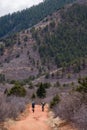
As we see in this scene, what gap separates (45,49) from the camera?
550 feet

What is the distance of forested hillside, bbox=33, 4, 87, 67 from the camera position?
160750 mm

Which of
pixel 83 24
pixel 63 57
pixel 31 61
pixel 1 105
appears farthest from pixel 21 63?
pixel 1 105

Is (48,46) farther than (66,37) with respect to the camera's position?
No

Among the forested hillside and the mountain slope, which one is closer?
the mountain slope

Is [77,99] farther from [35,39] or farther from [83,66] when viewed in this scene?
[35,39]

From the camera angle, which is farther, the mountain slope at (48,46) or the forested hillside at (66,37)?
the forested hillside at (66,37)

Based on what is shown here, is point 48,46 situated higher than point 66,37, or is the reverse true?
point 66,37

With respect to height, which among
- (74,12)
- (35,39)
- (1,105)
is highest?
(74,12)

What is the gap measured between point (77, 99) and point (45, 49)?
13971 cm

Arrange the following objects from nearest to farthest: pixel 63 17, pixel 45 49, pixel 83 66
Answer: pixel 83 66 → pixel 45 49 → pixel 63 17

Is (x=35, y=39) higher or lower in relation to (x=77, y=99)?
higher

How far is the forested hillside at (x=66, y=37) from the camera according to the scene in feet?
527

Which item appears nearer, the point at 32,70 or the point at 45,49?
the point at 32,70

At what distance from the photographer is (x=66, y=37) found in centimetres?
17400
